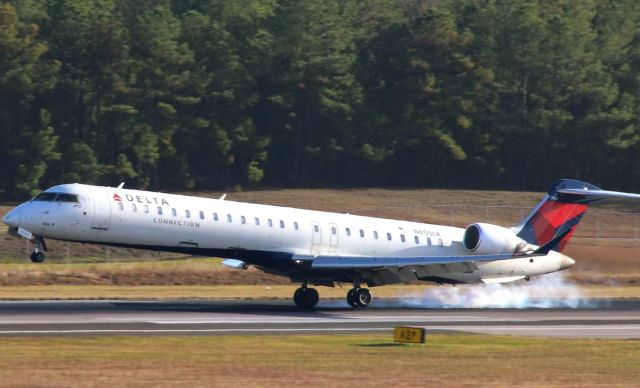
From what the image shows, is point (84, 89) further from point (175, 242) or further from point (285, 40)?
point (175, 242)

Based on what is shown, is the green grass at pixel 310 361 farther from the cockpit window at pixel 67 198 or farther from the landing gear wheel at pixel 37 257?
the cockpit window at pixel 67 198

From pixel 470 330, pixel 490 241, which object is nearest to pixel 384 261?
pixel 490 241

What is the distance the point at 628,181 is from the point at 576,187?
5771 cm

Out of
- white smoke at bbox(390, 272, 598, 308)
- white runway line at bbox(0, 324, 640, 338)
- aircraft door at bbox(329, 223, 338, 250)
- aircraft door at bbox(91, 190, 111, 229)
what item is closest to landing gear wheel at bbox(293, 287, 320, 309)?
aircraft door at bbox(329, 223, 338, 250)

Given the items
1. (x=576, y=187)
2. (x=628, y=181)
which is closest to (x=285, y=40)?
(x=628, y=181)

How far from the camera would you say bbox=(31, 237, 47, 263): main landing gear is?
35312 millimetres

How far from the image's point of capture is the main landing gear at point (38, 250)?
35.3m

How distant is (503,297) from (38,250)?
17702 millimetres

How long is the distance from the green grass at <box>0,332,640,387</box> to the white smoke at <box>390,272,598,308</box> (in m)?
14.6

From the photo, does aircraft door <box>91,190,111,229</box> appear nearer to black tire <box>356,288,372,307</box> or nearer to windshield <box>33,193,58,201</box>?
windshield <box>33,193,58,201</box>

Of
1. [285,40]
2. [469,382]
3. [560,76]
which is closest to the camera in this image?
[469,382]

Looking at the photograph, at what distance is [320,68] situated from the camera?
298 feet

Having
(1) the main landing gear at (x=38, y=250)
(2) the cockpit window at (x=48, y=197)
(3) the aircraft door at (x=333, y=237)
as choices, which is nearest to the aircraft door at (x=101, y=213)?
(2) the cockpit window at (x=48, y=197)

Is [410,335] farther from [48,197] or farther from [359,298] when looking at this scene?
[48,197]
